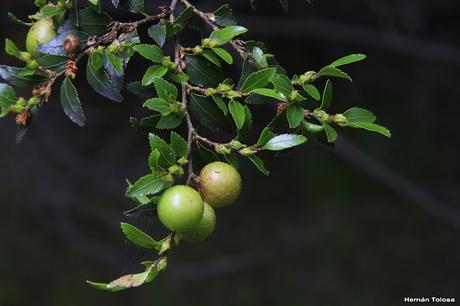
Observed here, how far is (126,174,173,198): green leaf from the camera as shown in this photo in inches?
33.6

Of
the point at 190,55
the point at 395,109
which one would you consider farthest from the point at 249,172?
the point at 190,55

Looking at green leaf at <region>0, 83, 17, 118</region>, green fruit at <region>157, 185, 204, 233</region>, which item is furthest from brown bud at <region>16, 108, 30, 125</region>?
green fruit at <region>157, 185, 204, 233</region>

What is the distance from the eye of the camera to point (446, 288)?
3580mm

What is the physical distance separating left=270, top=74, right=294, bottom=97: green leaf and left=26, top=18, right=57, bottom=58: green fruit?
13.3 inches

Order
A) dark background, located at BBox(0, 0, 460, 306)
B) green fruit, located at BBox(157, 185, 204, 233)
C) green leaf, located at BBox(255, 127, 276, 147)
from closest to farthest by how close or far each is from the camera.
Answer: green fruit, located at BBox(157, 185, 204, 233)
green leaf, located at BBox(255, 127, 276, 147)
dark background, located at BBox(0, 0, 460, 306)

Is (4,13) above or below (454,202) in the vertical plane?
above

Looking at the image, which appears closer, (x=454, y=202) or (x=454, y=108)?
(x=454, y=202)

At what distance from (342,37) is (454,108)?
4.80 feet

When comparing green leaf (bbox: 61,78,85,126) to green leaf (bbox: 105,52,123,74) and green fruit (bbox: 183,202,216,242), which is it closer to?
green leaf (bbox: 105,52,123,74)

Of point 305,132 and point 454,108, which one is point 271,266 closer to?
point 454,108

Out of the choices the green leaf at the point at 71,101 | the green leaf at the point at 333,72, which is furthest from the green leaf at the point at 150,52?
the green leaf at the point at 333,72

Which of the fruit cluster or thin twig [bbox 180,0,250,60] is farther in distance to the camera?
thin twig [bbox 180,0,250,60]

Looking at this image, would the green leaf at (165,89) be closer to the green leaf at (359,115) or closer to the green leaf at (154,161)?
the green leaf at (154,161)

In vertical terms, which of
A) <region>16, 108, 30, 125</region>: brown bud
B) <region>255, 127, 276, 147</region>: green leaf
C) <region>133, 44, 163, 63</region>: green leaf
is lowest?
<region>255, 127, 276, 147</region>: green leaf
